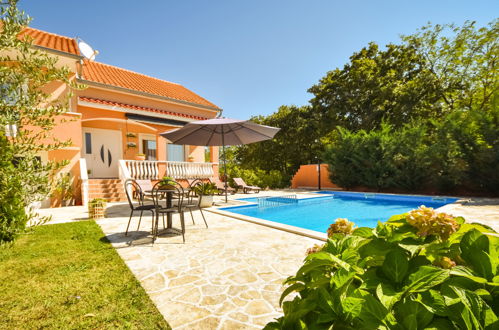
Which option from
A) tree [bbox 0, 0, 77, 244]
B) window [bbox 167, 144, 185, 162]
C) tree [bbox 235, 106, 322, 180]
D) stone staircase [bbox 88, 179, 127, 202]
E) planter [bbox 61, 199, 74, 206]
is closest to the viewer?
tree [bbox 0, 0, 77, 244]

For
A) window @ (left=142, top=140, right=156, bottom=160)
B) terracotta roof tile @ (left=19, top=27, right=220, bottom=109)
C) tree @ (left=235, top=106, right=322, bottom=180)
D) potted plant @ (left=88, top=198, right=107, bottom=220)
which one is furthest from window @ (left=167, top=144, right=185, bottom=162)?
tree @ (left=235, top=106, right=322, bottom=180)

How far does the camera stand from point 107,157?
13.8 m

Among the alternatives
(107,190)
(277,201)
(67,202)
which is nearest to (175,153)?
(107,190)

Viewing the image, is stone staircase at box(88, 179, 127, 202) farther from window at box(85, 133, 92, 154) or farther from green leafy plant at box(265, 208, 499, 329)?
green leafy plant at box(265, 208, 499, 329)

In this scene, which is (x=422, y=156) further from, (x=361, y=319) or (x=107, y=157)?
(x=107, y=157)

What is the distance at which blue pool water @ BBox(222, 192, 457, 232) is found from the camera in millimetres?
8597

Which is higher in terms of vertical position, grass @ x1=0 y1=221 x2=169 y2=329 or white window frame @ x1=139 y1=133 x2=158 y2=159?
white window frame @ x1=139 y1=133 x2=158 y2=159

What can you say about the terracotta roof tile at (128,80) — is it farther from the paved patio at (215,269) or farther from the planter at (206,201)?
the paved patio at (215,269)

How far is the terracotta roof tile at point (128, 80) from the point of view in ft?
47.0

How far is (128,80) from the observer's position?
1617 cm

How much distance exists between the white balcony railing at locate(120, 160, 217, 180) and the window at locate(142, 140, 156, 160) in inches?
72.7

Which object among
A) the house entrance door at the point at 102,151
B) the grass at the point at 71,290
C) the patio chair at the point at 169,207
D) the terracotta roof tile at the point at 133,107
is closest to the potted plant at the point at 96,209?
the grass at the point at 71,290

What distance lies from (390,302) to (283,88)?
25562 millimetres

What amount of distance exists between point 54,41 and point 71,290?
46.6 ft
